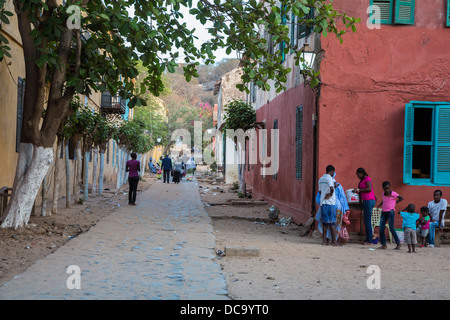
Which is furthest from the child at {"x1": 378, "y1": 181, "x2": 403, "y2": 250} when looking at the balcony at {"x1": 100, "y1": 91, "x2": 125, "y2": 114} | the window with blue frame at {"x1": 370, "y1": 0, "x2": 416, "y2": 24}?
the balcony at {"x1": 100, "y1": 91, "x2": 125, "y2": 114}

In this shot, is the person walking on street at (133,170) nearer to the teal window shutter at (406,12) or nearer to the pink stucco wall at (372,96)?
the pink stucco wall at (372,96)

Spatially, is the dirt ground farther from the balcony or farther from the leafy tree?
the balcony

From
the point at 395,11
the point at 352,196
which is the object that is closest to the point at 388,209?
the point at 352,196

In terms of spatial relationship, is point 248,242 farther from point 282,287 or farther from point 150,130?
point 150,130

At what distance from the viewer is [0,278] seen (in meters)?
6.30

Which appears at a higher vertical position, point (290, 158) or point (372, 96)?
point (372, 96)

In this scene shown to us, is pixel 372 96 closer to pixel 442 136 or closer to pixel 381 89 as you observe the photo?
pixel 381 89

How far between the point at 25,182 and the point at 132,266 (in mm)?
3497

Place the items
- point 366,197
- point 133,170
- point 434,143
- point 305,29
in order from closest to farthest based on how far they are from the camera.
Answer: point 366,197
point 434,143
point 305,29
point 133,170

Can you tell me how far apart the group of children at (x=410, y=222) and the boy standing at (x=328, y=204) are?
0.92 m

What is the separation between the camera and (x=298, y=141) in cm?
1368

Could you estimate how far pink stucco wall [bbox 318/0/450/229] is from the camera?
11.4 meters

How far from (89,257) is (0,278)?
166cm

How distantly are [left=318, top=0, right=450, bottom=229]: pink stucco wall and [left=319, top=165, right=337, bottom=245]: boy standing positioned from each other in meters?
1.12
